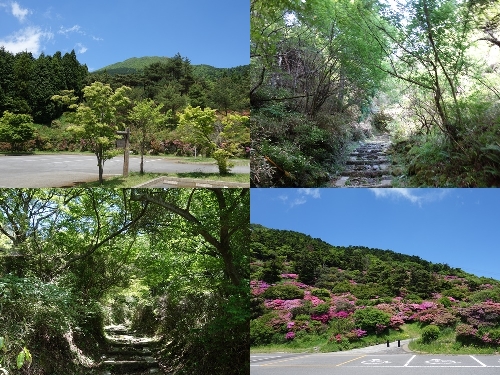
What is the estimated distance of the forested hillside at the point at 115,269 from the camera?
5238 millimetres

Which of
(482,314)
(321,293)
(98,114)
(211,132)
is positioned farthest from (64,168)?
(482,314)

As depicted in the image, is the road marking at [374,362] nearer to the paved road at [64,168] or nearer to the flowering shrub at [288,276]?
the flowering shrub at [288,276]

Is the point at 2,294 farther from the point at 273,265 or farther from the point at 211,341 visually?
the point at 273,265

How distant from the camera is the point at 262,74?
174 inches

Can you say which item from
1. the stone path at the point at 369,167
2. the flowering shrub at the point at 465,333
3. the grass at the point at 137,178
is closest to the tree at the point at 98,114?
the grass at the point at 137,178

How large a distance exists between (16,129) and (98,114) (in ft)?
2.75

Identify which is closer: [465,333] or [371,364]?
[371,364]

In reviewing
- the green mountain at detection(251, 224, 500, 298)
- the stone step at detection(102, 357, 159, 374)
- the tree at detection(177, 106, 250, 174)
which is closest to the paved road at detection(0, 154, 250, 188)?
the tree at detection(177, 106, 250, 174)

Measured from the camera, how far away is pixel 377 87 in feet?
14.0

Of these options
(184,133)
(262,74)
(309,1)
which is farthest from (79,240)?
(309,1)

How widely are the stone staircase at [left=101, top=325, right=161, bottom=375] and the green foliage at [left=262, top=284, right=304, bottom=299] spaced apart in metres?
1.84

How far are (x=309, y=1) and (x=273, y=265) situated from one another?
301 centimetres

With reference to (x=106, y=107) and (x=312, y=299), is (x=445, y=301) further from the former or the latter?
(x=106, y=107)

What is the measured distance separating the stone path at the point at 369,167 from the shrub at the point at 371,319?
2.22 meters
